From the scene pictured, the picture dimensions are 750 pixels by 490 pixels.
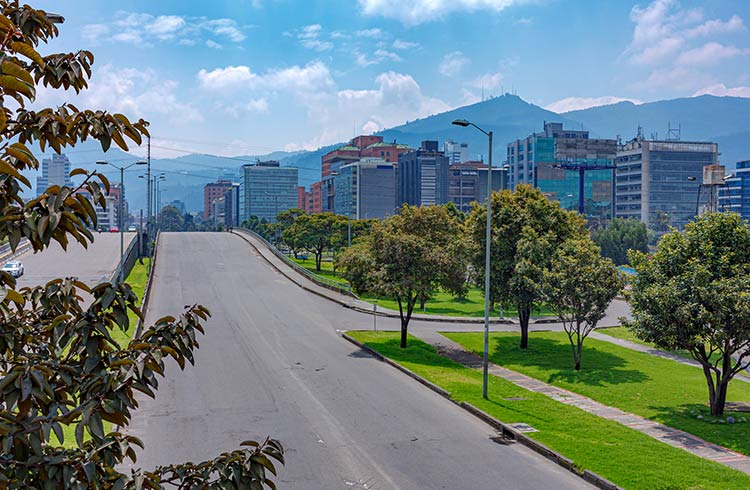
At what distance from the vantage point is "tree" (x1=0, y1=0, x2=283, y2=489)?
3963 mm

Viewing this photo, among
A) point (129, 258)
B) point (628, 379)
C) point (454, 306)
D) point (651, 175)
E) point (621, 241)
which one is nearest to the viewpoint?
point (628, 379)

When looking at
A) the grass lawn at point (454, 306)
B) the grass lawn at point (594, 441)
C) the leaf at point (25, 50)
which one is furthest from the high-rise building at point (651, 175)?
the leaf at point (25, 50)

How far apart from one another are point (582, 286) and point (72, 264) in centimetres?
4745

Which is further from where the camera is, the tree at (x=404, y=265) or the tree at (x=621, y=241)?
the tree at (x=621, y=241)

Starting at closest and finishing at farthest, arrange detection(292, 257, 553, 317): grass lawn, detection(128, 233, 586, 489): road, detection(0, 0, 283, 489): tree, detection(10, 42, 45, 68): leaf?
detection(0, 0, 283, 489): tree, detection(10, 42, 45, 68): leaf, detection(128, 233, 586, 489): road, detection(292, 257, 553, 317): grass lawn

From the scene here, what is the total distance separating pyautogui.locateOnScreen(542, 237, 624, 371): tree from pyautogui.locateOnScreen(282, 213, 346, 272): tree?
144ft

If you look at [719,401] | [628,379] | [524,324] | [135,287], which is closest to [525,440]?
[719,401]

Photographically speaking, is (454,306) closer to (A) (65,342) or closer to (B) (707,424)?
(B) (707,424)

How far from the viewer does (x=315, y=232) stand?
245ft

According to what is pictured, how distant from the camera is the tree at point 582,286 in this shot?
2912cm

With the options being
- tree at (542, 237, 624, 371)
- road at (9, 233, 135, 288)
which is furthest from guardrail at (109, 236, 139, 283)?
tree at (542, 237, 624, 371)

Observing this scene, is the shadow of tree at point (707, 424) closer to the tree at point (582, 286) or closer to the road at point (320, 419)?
the road at point (320, 419)

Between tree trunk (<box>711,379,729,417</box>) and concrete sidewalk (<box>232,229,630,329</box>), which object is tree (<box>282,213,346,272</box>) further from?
tree trunk (<box>711,379,729,417</box>)

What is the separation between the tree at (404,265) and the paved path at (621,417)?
374cm
